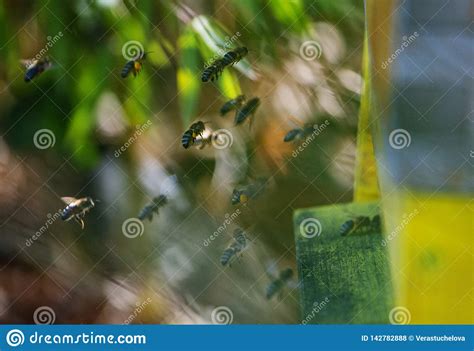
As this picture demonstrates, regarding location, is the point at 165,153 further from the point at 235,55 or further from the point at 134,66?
the point at 235,55

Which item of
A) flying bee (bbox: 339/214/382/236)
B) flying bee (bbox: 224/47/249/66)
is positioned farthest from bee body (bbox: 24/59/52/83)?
flying bee (bbox: 339/214/382/236)

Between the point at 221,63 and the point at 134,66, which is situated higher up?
the point at 221,63

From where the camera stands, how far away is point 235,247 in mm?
4441

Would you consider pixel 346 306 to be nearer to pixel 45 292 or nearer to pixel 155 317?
pixel 155 317

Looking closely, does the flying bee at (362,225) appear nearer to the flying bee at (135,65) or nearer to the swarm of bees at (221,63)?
the swarm of bees at (221,63)

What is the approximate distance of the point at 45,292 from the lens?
4.46 meters

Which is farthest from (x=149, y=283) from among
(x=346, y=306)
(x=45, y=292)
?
(x=346, y=306)

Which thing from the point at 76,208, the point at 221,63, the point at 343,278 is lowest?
the point at 76,208

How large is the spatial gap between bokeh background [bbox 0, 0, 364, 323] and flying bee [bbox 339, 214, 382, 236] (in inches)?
5.3

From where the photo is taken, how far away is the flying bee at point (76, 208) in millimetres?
4426

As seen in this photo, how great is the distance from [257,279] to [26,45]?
1.75 metres

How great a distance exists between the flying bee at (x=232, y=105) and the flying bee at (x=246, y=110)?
0.09 ft

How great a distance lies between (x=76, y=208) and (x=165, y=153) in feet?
1.83

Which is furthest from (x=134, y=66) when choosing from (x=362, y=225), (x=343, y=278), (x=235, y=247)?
(x=343, y=278)
